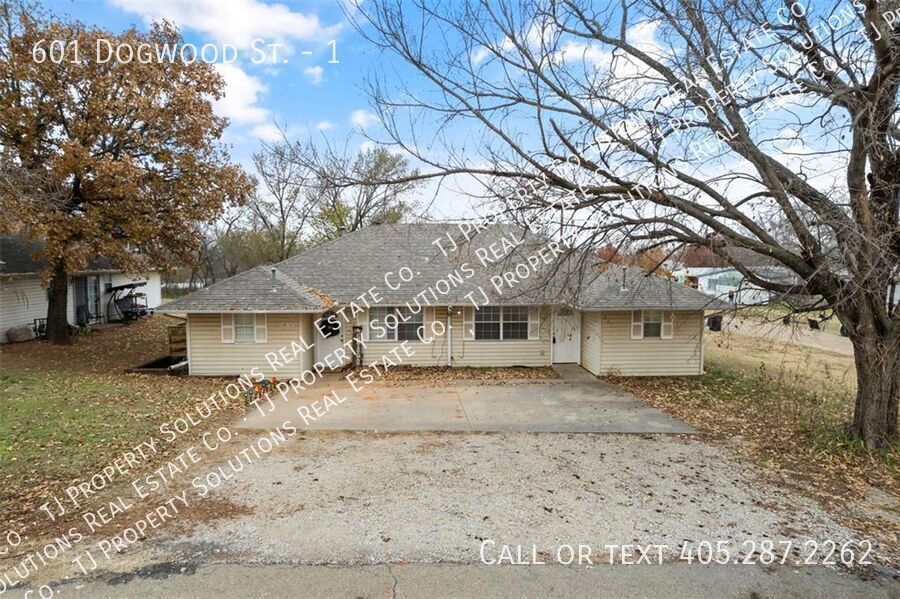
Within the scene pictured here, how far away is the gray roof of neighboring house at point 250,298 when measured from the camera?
12711 mm

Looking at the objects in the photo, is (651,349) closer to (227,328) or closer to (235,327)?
(235,327)

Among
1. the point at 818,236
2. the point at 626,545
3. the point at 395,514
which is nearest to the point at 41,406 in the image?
the point at 395,514

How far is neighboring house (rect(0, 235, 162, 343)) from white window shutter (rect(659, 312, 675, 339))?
17244mm

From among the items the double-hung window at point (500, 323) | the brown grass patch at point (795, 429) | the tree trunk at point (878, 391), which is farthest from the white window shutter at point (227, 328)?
the tree trunk at point (878, 391)

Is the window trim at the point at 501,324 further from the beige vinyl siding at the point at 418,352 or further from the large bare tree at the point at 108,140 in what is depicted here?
the large bare tree at the point at 108,140

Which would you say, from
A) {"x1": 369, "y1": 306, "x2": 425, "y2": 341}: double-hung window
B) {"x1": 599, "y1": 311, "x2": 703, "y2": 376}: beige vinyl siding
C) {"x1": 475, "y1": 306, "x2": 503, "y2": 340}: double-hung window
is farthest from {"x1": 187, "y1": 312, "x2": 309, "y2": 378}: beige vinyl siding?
{"x1": 599, "y1": 311, "x2": 703, "y2": 376}: beige vinyl siding

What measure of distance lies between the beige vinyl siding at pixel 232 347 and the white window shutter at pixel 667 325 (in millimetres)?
10480

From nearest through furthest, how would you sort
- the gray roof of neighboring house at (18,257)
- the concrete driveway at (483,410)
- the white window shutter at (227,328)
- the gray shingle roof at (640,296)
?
1. the concrete driveway at (483,410)
2. the white window shutter at (227,328)
3. the gray shingle roof at (640,296)
4. the gray roof of neighboring house at (18,257)

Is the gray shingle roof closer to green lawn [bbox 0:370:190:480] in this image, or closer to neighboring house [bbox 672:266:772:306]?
neighboring house [bbox 672:266:772:306]

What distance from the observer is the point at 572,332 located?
15547mm

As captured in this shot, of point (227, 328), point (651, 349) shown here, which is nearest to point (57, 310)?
point (227, 328)

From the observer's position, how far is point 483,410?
10.3m

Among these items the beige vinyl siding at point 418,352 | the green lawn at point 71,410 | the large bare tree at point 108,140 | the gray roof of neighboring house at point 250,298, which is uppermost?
the large bare tree at point 108,140

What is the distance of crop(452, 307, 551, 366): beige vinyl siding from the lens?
15.0 metres
